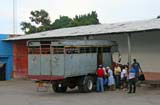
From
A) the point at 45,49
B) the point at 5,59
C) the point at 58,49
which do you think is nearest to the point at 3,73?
the point at 5,59

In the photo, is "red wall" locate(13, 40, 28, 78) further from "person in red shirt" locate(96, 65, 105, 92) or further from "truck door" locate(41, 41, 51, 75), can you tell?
"truck door" locate(41, 41, 51, 75)

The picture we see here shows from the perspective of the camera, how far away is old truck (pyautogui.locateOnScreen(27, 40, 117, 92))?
63.8 ft

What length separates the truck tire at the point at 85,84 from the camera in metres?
20.9

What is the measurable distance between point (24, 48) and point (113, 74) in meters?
14.0

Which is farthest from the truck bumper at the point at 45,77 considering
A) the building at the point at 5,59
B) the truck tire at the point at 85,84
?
the building at the point at 5,59

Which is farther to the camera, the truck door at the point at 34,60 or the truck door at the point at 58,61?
the truck door at the point at 34,60

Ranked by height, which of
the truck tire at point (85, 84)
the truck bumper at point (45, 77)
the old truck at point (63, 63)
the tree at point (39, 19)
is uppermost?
the tree at point (39, 19)

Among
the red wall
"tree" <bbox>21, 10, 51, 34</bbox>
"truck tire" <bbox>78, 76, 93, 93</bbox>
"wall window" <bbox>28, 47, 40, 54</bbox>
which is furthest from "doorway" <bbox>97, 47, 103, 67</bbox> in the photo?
"tree" <bbox>21, 10, 51, 34</bbox>

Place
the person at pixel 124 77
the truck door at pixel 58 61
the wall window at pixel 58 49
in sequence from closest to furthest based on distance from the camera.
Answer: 1. the truck door at pixel 58 61
2. the wall window at pixel 58 49
3. the person at pixel 124 77

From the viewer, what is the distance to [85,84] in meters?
20.9

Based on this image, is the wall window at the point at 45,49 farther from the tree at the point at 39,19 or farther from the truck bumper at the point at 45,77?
the tree at the point at 39,19

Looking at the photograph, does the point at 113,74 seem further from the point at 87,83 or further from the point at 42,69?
the point at 42,69

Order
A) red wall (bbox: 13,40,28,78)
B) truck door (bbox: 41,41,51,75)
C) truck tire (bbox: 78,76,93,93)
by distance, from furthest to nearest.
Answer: red wall (bbox: 13,40,28,78)
truck tire (bbox: 78,76,93,93)
truck door (bbox: 41,41,51,75)

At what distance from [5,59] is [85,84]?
607 inches
